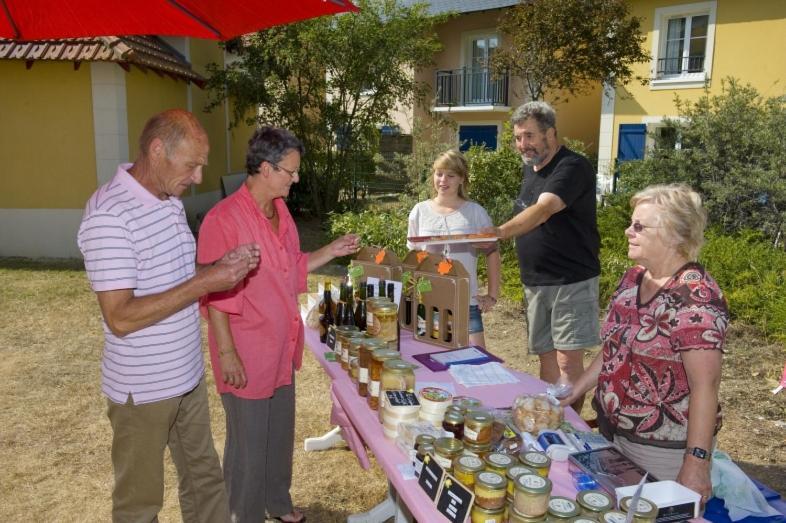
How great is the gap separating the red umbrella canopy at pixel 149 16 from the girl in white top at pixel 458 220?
138 centimetres

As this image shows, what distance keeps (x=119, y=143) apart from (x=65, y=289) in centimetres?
275

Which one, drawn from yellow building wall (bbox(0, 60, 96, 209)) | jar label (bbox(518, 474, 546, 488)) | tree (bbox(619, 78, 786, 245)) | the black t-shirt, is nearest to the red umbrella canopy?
the black t-shirt

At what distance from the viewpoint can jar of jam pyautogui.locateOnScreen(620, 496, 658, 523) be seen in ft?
5.01

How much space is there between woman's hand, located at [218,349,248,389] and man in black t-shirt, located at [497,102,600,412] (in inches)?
62.8

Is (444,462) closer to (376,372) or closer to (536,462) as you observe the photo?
(536,462)

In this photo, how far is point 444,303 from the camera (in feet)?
10.3

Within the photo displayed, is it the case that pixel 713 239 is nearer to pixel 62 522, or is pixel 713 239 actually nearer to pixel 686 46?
pixel 62 522

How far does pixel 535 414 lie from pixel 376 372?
2.03 ft

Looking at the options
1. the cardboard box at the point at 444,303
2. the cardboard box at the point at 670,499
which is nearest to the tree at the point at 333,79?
the cardboard box at the point at 444,303

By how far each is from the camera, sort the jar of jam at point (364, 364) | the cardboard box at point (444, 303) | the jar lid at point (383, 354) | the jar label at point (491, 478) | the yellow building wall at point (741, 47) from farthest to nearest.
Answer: the yellow building wall at point (741, 47), the cardboard box at point (444, 303), the jar of jam at point (364, 364), the jar lid at point (383, 354), the jar label at point (491, 478)

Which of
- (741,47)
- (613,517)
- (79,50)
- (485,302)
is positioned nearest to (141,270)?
(613,517)

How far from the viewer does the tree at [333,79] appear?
1166cm

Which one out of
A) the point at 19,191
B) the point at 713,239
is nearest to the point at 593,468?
the point at 713,239

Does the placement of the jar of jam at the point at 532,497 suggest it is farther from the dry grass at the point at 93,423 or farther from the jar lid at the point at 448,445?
the dry grass at the point at 93,423
